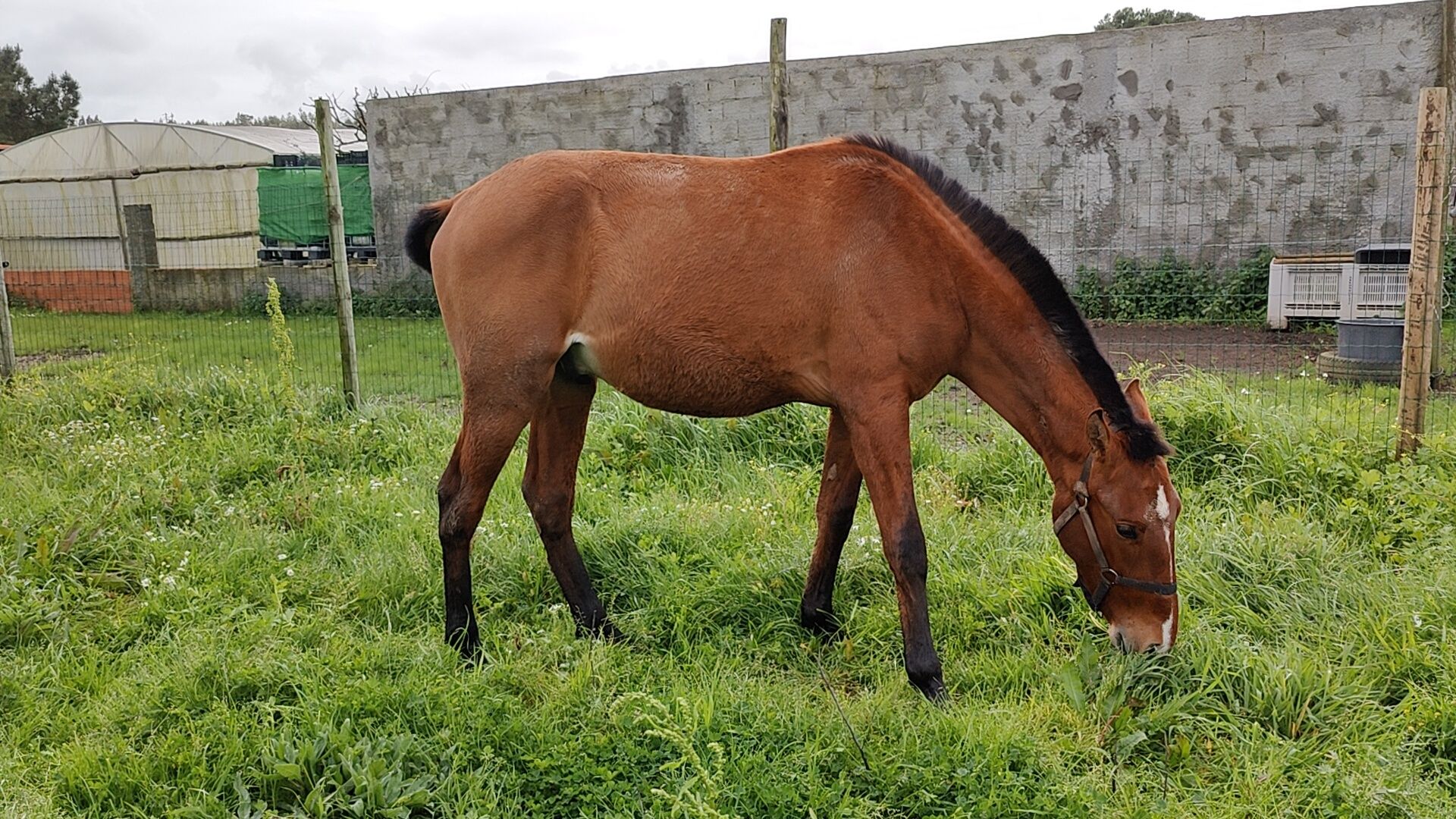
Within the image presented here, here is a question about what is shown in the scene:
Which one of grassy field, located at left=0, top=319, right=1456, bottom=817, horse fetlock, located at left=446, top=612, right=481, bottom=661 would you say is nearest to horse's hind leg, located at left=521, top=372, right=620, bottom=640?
grassy field, located at left=0, top=319, right=1456, bottom=817

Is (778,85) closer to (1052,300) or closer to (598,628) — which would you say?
(1052,300)

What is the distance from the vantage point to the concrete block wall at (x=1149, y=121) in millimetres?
9594

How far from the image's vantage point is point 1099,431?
312cm

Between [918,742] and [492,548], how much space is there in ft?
7.40

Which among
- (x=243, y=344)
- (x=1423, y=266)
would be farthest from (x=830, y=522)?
(x=243, y=344)

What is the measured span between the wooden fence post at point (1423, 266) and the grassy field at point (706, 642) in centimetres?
25

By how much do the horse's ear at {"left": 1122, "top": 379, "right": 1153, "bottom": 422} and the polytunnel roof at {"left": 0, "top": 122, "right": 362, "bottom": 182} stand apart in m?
14.1

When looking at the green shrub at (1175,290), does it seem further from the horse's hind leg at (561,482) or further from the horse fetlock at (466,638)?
the horse fetlock at (466,638)

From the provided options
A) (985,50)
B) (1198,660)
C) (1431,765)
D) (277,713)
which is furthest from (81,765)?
(985,50)

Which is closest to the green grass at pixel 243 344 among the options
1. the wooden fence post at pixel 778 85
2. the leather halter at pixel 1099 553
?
the wooden fence post at pixel 778 85

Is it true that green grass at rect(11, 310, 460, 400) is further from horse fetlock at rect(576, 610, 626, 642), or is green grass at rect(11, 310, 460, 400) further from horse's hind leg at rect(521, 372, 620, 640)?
horse fetlock at rect(576, 610, 626, 642)

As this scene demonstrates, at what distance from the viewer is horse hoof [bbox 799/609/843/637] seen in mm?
3854

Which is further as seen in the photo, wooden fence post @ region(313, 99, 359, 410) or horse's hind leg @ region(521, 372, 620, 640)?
wooden fence post @ region(313, 99, 359, 410)

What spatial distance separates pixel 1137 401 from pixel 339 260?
5.29 meters
